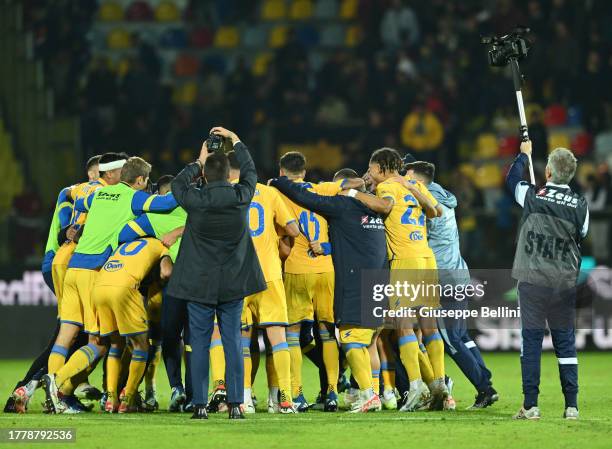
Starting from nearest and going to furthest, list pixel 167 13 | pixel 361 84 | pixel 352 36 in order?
pixel 361 84
pixel 352 36
pixel 167 13

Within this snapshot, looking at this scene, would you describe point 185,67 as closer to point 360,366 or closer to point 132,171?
point 132,171

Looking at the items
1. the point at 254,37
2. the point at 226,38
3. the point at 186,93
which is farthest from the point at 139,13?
the point at 254,37

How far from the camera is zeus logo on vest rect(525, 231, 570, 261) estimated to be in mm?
9461

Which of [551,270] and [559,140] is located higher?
[559,140]

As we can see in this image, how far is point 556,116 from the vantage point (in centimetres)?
2170

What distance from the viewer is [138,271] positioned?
411 inches

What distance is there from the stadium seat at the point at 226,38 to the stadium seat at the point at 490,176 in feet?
19.5

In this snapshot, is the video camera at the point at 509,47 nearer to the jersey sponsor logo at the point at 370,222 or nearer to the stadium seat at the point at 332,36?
the jersey sponsor logo at the point at 370,222

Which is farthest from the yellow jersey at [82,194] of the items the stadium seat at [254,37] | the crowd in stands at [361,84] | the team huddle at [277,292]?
the stadium seat at [254,37]

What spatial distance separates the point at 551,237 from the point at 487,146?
12359 millimetres

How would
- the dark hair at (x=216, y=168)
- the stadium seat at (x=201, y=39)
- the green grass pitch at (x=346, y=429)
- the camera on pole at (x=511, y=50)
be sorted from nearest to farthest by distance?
the green grass pitch at (x=346, y=429) → the dark hair at (x=216, y=168) → the camera on pole at (x=511, y=50) → the stadium seat at (x=201, y=39)

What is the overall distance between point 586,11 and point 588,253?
6.06 metres

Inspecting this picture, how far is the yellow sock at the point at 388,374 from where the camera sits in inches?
437

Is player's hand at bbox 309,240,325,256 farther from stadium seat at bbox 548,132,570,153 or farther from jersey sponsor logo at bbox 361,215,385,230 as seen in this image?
stadium seat at bbox 548,132,570,153
